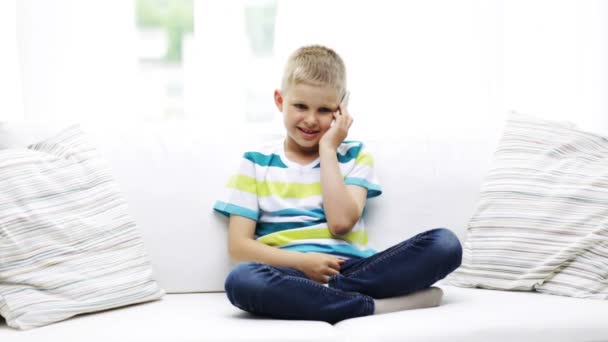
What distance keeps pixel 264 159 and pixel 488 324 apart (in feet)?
2.40

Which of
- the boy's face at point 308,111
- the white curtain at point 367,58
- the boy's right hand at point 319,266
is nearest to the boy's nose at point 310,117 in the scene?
the boy's face at point 308,111

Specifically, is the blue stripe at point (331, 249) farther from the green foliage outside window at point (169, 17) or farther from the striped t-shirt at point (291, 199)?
the green foliage outside window at point (169, 17)

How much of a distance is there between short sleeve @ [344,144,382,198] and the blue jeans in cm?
23

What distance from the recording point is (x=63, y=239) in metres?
1.72

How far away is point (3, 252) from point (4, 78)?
1644mm

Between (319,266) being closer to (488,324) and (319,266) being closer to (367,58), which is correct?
(488,324)

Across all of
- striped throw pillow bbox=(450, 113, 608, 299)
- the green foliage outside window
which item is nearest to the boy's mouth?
striped throw pillow bbox=(450, 113, 608, 299)

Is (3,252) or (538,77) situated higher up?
(538,77)

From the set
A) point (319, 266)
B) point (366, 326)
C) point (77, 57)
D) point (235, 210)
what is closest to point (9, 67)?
point (77, 57)

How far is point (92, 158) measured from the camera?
189 centimetres

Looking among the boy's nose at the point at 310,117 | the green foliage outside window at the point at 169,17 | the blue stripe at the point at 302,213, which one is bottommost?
the blue stripe at the point at 302,213

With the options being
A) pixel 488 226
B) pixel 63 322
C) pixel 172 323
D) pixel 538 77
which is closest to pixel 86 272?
pixel 63 322

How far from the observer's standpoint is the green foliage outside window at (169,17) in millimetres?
3504

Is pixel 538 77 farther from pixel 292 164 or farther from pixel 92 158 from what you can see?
pixel 92 158
